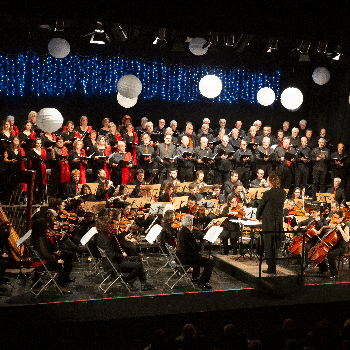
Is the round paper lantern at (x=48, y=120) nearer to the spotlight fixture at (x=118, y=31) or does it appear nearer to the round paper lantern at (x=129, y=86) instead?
the round paper lantern at (x=129, y=86)

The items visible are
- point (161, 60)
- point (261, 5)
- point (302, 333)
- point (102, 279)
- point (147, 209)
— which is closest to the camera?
point (261, 5)

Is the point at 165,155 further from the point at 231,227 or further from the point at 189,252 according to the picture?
the point at 189,252

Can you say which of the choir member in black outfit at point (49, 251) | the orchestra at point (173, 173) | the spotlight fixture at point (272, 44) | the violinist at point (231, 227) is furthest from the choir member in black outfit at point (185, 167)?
the choir member in black outfit at point (49, 251)

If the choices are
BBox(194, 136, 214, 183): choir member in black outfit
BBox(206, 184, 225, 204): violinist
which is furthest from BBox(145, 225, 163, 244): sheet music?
BBox(194, 136, 214, 183): choir member in black outfit

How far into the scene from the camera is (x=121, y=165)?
1059 centimetres

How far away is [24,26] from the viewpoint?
12.3 m

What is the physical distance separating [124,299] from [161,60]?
30.1ft

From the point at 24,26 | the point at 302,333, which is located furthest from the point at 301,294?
the point at 24,26

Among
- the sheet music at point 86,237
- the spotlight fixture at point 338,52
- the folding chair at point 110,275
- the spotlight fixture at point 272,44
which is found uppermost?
the spotlight fixture at point 272,44

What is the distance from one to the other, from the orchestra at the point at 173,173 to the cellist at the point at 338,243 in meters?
0.02

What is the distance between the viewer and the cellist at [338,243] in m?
7.61

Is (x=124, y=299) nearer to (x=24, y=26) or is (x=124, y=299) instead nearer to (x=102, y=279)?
(x=102, y=279)

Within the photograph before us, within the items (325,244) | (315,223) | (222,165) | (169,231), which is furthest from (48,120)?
(325,244)

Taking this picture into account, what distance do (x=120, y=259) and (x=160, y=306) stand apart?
94 cm
